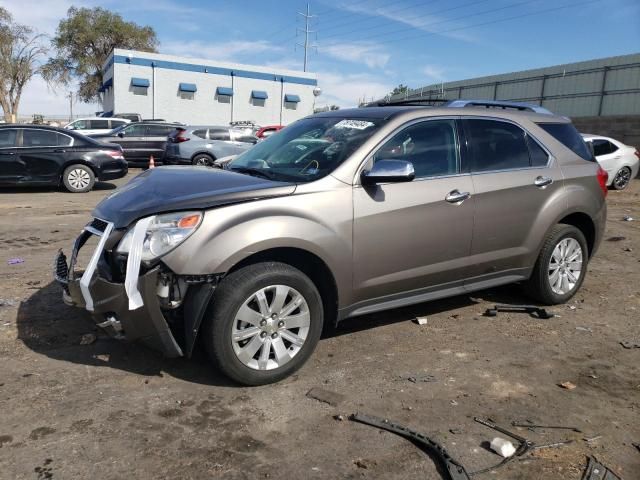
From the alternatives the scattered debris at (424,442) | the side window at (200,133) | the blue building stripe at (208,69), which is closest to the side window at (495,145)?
the scattered debris at (424,442)

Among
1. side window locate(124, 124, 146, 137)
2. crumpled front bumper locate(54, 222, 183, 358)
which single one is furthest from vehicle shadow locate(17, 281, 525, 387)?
side window locate(124, 124, 146, 137)

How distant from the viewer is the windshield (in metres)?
4.05

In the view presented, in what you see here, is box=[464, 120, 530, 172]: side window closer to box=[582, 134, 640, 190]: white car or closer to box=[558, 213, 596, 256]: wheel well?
box=[558, 213, 596, 256]: wheel well

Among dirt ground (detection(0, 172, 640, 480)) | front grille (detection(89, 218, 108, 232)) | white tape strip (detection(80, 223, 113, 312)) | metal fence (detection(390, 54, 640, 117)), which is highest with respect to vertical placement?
metal fence (detection(390, 54, 640, 117))

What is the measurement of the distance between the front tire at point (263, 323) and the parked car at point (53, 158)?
1038 cm

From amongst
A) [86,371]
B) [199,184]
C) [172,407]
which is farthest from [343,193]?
[86,371]

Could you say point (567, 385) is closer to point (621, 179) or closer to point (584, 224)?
point (584, 224)

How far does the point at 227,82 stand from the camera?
42.3 metres

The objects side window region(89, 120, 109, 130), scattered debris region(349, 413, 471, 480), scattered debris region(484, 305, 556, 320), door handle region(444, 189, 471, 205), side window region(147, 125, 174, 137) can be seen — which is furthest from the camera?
side window region(89, 120, 109, 130)

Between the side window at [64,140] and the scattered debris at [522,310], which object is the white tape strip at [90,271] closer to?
the scattered debris at [522,310]

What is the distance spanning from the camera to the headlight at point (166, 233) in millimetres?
3293

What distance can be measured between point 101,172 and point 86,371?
392 inches

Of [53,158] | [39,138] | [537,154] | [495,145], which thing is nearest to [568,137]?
[537,154]

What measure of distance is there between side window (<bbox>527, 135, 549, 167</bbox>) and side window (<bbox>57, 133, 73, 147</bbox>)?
34.5 ft
